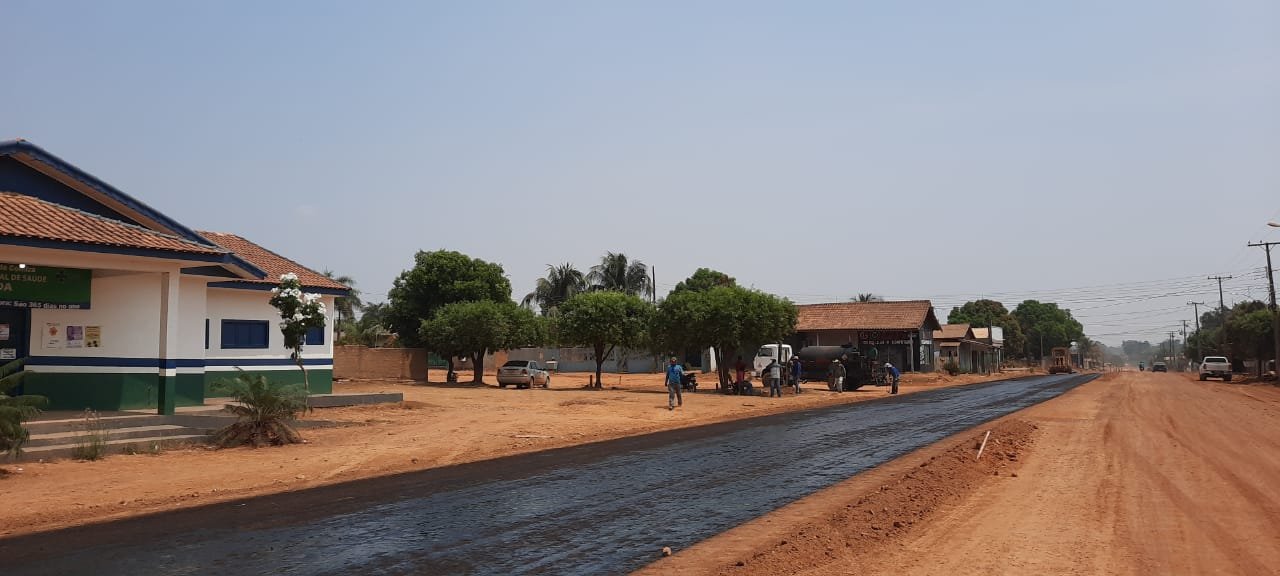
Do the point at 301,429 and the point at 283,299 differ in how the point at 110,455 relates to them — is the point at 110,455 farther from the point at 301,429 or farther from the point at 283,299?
the point at 283,299

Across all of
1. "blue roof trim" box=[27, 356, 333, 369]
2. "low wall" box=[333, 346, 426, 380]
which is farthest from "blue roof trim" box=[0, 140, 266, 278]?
"low wall" box=[333, 346, 426, 380]

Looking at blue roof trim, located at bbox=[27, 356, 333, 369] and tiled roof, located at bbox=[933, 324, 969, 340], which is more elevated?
tiled roof, located at bbox=[933, 324, 969, 340]

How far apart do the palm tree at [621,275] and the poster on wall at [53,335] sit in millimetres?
57872

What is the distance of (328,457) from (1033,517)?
11786 millimetres

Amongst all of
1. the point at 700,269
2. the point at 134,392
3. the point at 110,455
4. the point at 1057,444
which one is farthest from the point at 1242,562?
the point at 700,269

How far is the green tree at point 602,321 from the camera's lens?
4178 centimetres

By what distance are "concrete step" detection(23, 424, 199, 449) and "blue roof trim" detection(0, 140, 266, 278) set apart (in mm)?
4425

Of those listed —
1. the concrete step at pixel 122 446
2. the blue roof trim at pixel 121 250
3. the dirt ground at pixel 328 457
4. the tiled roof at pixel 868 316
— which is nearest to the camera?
the dirt ground at pixel 328 457

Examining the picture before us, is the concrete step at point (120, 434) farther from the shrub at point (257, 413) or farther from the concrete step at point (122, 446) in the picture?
the shrub at point (257, 413)

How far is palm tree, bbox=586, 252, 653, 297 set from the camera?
7706 centimetres

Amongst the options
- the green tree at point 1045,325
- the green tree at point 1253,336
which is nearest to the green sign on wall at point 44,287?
the green tree at point 1253,336

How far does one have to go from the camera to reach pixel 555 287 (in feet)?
250

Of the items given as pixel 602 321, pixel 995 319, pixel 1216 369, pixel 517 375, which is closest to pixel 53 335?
pixel 602 321

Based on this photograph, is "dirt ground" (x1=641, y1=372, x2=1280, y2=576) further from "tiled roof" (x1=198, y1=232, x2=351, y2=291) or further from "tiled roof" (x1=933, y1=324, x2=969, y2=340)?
"tiled roof" (x1=933, y1=324, x2=969, y2=340)
